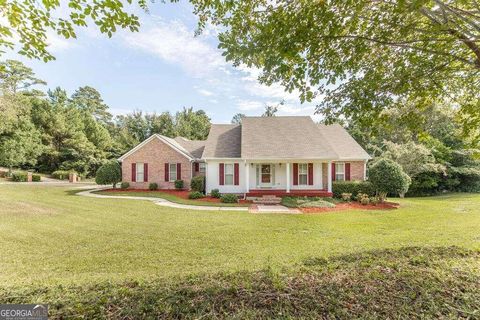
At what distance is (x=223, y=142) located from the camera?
66.7 ft

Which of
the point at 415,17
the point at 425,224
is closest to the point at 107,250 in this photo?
the point at 415,17

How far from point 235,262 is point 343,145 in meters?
18.2

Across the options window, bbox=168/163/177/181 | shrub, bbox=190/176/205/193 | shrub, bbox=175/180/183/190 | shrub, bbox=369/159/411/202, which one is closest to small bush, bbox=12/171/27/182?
window, bbox=168/163/177/181

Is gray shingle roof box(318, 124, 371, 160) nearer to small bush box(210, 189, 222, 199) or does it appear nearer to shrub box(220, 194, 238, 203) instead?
shrub box(220, 194, 238, 203)

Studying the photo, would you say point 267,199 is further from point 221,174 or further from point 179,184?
point 179,184

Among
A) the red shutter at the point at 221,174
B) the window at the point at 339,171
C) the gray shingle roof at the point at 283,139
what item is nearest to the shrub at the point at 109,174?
the red shutter at the point at 221,174

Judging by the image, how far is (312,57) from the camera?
397cm

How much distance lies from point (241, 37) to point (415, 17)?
3.08 meters

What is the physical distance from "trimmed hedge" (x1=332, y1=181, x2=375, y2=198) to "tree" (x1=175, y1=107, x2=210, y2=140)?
96.4ft

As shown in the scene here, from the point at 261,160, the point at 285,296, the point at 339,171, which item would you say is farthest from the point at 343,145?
the point at 285,296

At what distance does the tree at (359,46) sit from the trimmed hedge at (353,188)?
13.2m

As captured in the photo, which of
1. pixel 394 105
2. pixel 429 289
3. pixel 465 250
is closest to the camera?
pixel 429 289

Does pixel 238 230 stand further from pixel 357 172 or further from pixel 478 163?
pixel 478 163

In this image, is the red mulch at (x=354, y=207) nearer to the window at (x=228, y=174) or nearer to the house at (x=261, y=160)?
the house at (x=261, y=160)
